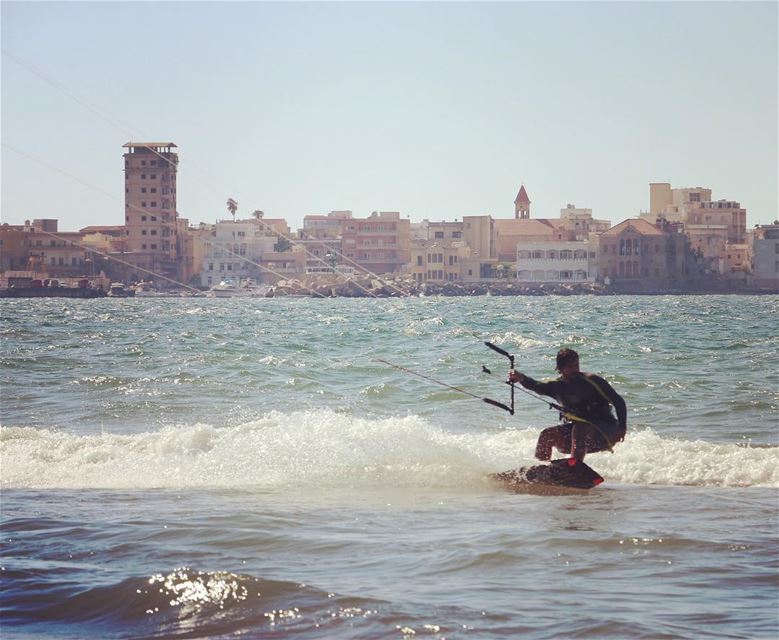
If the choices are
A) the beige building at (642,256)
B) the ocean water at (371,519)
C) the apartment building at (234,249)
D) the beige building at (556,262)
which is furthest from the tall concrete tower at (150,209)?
the ocean water at (371,519)

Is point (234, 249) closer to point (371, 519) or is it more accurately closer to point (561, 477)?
point (561, 477)

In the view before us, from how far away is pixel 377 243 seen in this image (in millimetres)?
131625

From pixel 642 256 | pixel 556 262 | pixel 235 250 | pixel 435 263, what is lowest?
pixel 435 263

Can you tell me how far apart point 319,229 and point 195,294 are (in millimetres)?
31594

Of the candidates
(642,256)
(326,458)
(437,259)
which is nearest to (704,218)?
(642,256)

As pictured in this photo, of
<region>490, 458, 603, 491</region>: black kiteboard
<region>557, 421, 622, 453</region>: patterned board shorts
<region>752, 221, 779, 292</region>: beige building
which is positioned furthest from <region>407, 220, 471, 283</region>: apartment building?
<region>557, 421, 622, 453</region>: patterned board shorts

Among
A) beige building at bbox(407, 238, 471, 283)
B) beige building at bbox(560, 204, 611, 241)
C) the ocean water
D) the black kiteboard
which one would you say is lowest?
the ocean water

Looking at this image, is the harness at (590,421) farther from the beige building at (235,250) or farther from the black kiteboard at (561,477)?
the beige building at (235,250)

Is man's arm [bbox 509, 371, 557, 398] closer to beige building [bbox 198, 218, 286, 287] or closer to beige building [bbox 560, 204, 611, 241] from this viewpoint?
beige building [bbox 198, 218, 286, 287]

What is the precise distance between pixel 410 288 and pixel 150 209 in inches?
1034

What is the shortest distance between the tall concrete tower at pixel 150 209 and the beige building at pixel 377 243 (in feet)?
59.8

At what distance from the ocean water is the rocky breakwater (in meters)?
99.3

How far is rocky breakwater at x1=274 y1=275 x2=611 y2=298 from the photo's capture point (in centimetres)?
12088

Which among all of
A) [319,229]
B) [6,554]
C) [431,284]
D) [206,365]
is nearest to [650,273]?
[431,284]
